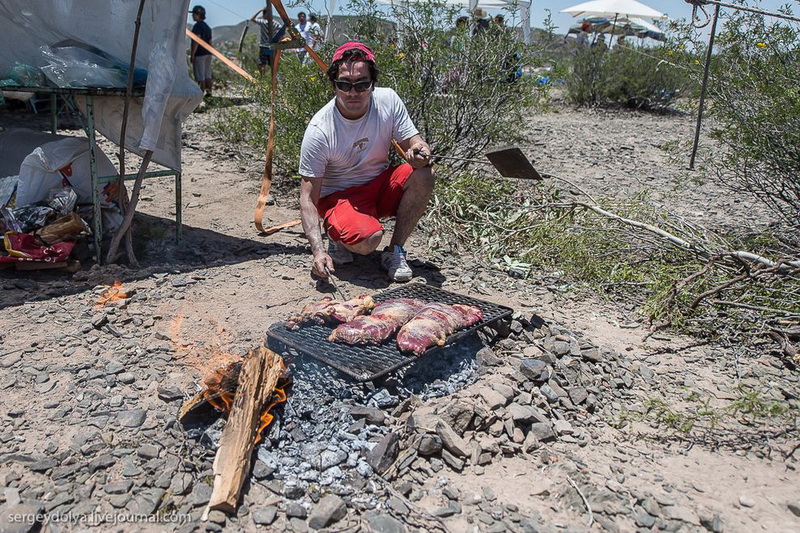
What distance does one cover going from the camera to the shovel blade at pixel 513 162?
3967 mm

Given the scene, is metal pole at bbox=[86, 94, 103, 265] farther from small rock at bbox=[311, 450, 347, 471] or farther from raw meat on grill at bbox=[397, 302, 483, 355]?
small rock at bbox=[311, 450, 347, 471]

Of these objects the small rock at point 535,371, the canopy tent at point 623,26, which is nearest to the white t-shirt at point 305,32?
the small rock at point 535,371

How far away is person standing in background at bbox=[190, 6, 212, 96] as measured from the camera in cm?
1077

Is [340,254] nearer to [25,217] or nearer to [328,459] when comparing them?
[25,217]

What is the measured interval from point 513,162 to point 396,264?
0.99 m

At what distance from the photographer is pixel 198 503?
205cm

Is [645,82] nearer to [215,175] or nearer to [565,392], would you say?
[215,175]

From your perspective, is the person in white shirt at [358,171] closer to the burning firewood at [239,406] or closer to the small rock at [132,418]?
the burning firewood at [239,406]

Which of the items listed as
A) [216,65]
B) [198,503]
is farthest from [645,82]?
[198,503]

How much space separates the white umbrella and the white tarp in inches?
641

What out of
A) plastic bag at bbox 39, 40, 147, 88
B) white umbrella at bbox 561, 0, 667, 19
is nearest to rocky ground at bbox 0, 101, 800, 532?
plastic bag at bbox 39, 40, 147, 88

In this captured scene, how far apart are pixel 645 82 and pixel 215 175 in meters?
9.22

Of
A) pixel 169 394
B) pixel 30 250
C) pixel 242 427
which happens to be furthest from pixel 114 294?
pixel 242 427

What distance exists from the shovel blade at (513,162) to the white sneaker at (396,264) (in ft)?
2.73
